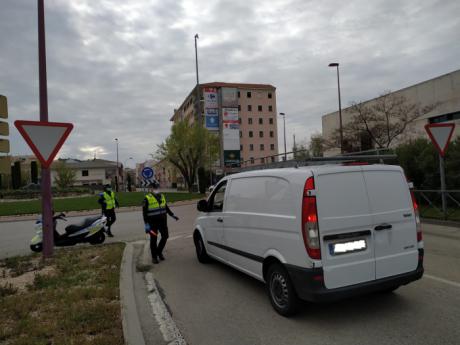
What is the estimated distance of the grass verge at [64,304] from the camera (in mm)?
3760

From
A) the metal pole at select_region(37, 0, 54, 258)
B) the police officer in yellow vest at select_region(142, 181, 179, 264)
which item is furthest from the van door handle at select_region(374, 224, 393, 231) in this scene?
the metal pole at select_region(37, 0, 54, 258)

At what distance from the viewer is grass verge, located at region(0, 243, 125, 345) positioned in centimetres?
376

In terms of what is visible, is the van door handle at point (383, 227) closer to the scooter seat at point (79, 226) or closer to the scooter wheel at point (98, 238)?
the scooter seat at point (79, 226)

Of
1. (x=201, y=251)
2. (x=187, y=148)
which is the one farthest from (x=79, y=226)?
(x=187, y=148)

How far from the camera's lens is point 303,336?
377cm

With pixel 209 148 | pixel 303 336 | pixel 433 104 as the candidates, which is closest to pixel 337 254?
pixel 303 336

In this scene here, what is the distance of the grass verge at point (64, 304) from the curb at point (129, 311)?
0.07 m

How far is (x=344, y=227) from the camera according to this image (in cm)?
404

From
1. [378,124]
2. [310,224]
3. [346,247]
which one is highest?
[378,124]

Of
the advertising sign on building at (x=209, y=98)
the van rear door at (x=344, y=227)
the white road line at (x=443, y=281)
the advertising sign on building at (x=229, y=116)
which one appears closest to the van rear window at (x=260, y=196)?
the van rear door at (x=344, y=227)

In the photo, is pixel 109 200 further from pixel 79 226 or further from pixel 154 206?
pixel 154 206

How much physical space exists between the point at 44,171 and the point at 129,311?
453 centimetres

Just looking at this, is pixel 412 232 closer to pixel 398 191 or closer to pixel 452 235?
pixel 398 191

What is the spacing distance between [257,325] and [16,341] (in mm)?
2528
